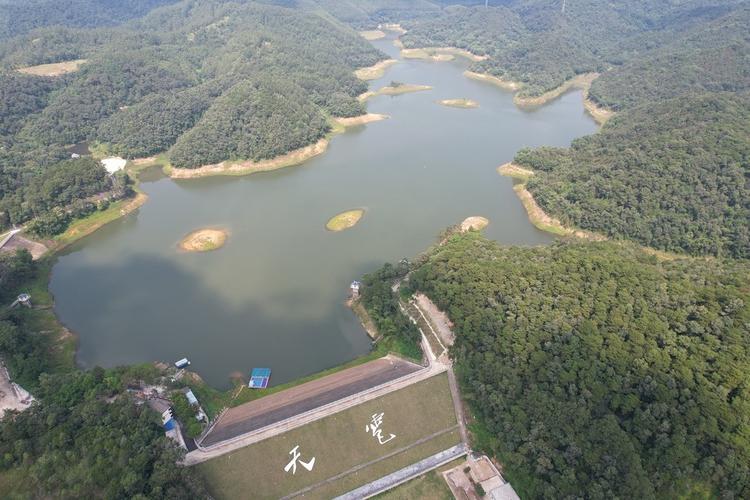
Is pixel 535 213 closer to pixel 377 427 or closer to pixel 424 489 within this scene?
pixel 377 427

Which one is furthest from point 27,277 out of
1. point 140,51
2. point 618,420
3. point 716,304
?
point 140,51

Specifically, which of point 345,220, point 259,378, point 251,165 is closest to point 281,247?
point 345,220

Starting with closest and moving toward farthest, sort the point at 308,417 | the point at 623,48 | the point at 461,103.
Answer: the point at 308,417
the point at 461,103
the point at 623,48

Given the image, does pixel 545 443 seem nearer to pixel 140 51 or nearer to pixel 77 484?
pixel 77 484

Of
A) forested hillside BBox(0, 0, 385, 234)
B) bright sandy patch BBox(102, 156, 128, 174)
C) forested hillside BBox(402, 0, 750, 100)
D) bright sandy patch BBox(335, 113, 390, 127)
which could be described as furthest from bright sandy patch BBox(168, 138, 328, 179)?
forested hillside BBox(402, 0, 750, 100)

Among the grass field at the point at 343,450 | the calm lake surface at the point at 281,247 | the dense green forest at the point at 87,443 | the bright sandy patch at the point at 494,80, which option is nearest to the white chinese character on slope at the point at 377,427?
the grass field at the point at 343,450
